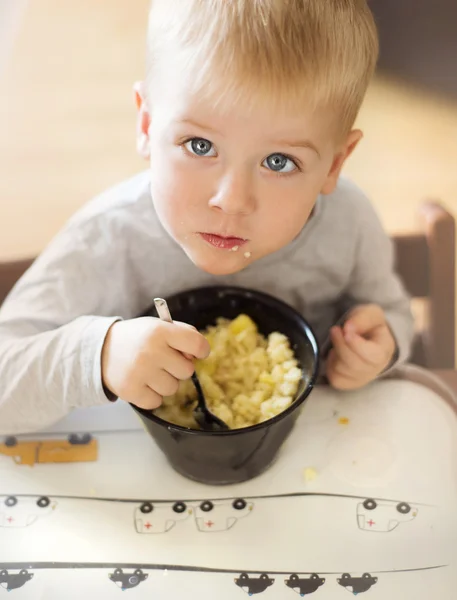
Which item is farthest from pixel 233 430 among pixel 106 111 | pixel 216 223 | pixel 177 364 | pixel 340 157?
pixel 106 111

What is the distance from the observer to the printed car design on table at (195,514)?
670 mm

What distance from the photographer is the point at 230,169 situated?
0.60 m

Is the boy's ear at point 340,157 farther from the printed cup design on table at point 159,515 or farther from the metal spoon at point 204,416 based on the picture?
the printed cup design on table at point 159,515

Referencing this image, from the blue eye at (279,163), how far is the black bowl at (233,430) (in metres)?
0.16

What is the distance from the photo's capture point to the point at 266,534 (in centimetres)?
67

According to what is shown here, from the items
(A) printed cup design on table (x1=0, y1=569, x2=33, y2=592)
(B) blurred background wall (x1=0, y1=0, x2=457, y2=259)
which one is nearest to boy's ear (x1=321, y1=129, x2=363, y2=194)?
(A) printed cup design on table (x1=0, y1=569, x2=33, y2=592)

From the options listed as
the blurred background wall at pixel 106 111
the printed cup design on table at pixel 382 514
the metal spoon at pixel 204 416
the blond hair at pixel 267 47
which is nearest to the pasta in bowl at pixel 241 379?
the metal spoon at pixel 204 416

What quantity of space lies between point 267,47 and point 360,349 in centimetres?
34

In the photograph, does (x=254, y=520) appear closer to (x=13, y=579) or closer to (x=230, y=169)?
(x=13, y=579)

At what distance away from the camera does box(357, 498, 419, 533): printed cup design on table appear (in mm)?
676

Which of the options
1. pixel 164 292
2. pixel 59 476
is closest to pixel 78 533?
pixel 59 476

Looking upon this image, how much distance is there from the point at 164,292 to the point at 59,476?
239 mm

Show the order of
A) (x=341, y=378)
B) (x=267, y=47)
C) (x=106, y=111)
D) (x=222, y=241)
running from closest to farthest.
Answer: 1. (x=267, y=47)
2. (x=222, y=241)
3. (x=341, y=378)
4. (x=106, y=111)

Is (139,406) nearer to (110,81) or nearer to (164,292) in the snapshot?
(164,292)
